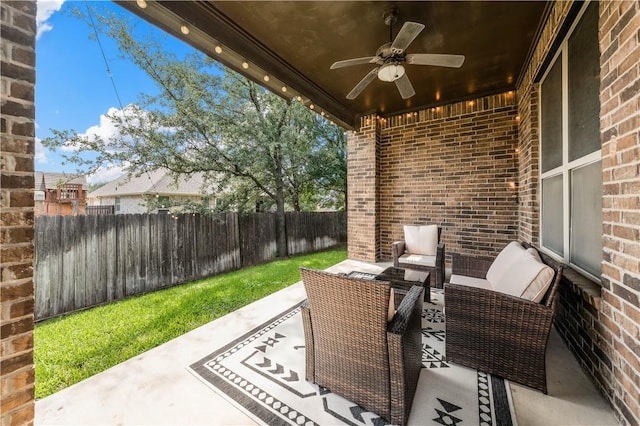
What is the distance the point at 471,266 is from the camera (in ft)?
9.62

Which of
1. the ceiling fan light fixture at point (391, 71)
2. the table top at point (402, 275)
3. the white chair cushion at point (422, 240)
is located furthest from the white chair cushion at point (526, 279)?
the ceiling fan light fixture at point (391, 71)

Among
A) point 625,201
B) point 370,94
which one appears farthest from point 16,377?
point 370,94

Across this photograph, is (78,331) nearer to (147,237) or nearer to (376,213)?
(147,237)

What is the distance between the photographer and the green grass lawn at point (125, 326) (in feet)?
6.73

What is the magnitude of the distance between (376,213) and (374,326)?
13.4 feet

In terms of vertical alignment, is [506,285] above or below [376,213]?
below

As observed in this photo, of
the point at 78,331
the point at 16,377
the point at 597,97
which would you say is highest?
the point at 597,97

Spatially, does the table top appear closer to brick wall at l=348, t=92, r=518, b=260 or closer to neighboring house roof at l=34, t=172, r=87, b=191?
brick wall at l=348, t=92, r=518, b=260

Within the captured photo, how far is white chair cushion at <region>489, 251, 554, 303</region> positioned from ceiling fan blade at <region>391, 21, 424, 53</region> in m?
2.05

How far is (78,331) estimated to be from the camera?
268 cm

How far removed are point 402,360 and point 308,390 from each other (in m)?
0.77

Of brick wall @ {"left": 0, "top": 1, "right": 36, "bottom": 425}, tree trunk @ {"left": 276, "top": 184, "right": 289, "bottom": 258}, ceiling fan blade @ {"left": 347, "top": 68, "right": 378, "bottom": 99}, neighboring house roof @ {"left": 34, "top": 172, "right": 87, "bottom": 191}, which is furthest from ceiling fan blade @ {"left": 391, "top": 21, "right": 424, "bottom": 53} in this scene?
neighboring house roof @ {"left": 34, "top": 172, "right": 87, "bottom": 191}

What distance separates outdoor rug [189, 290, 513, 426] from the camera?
1.52m

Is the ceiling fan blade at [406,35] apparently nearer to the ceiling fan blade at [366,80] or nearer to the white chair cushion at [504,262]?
the ceiling fan blade at [366,80]
